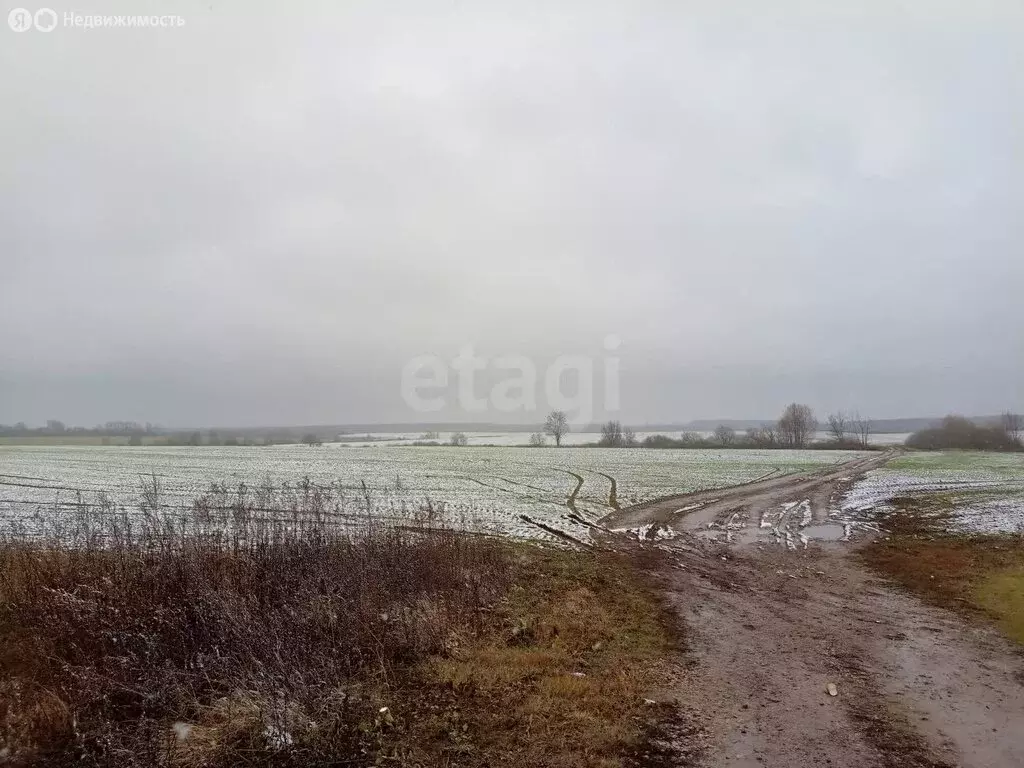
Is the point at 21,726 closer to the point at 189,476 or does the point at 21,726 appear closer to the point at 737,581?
the point at 737,581

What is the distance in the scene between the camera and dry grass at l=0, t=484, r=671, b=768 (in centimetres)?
643

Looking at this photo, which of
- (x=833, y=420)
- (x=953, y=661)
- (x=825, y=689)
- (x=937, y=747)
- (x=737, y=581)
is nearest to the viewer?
(x=937, y=747)

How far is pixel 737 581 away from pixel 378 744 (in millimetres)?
10185

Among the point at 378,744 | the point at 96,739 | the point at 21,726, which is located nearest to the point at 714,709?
the point at 378,744

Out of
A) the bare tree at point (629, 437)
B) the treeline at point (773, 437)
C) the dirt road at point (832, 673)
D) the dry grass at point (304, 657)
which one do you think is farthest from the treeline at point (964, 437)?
the dry grass at point (304, 657)

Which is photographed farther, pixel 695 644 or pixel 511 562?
pixel 511 562

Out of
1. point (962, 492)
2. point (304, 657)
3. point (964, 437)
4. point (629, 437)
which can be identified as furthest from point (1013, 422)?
point (304, 657)

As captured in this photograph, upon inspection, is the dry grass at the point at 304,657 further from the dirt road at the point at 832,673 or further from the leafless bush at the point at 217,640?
the dirt road at the point at 832,673

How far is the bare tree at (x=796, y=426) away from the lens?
381 ft

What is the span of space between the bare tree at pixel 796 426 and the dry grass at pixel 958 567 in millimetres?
102010

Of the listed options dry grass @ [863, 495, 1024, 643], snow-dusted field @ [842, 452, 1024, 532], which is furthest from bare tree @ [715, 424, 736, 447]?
dry grass @ [863, 495, 1024, 643]

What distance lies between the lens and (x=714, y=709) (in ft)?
24.0

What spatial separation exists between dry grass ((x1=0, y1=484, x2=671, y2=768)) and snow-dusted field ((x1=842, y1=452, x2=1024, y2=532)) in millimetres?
17195

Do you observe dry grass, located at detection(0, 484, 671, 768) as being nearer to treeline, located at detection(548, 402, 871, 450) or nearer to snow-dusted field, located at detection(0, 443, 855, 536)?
snow-dusted field, located at detection(0, 443, 855, 536)
